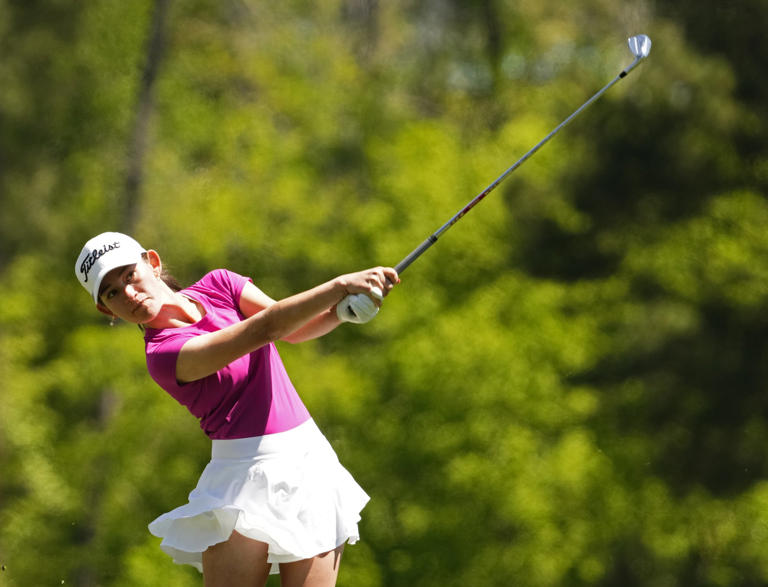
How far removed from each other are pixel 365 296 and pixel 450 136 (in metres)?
13.4

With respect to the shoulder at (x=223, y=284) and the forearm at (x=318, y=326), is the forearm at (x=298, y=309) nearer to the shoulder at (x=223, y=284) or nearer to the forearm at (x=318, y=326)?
the forearm at (x=318, y=326)

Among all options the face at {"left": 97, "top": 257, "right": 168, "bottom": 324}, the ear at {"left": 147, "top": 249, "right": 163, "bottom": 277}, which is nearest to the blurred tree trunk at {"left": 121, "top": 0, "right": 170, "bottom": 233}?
the ear at {"left": 147, "top": 249, "right": 163, "bottom": 277}

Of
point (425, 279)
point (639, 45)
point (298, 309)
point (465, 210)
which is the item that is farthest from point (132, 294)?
point (425, 279)

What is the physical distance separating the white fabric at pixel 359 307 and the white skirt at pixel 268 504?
33 centimetres

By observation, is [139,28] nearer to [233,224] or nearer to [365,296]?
[233,224]

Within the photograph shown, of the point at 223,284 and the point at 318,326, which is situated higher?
the point at 223,284

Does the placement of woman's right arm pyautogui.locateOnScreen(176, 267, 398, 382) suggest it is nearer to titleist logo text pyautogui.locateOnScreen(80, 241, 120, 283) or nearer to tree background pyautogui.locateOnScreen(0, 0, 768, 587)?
titleist logo text pyautogui.locateOnScreen(80, 241, 120, 283)

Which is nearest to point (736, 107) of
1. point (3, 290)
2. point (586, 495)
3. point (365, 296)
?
point (586, 495)

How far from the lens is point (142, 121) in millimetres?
Result: 15500

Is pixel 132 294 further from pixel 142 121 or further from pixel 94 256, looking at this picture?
pixel 142 121

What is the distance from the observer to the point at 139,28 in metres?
15.7

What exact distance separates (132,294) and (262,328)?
344mm

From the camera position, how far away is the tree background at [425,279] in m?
13.6

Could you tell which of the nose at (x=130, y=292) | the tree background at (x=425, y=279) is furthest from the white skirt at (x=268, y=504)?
the tree background at (x=425, y=279)
